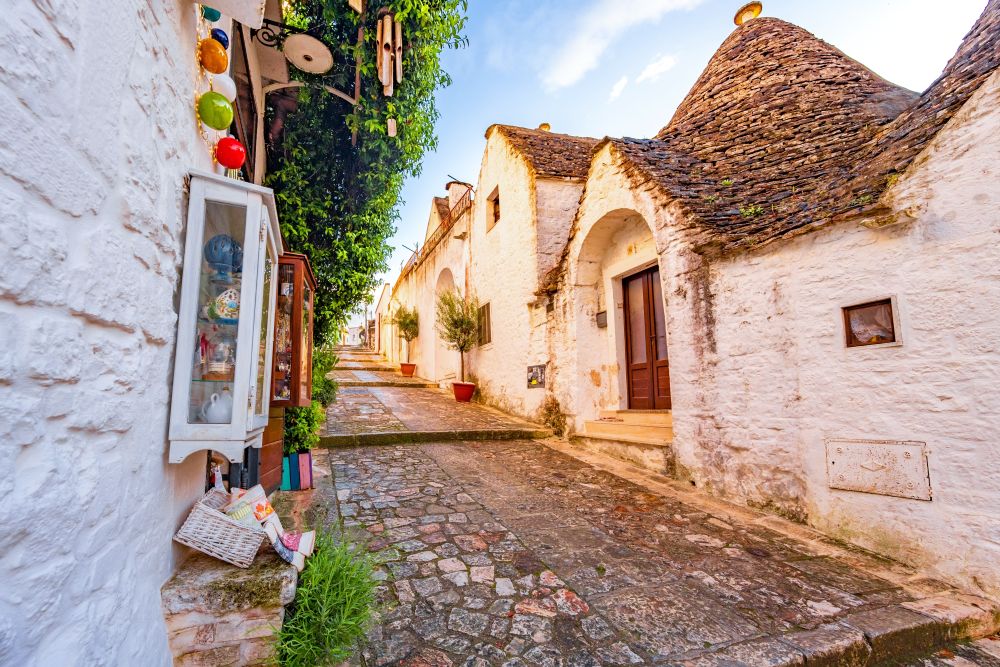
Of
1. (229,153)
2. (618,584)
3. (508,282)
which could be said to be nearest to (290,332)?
(229,153)

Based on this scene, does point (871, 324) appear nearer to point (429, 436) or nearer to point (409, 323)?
point (429, 436)

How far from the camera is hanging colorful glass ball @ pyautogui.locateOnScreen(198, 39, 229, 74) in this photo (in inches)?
85.0

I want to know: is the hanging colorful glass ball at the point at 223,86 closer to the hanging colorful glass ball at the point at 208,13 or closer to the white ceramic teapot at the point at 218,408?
the hanging colorful glass ball at the point at 208,13

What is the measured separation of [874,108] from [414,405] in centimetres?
865

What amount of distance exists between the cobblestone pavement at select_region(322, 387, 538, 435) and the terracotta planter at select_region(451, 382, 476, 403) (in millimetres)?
189

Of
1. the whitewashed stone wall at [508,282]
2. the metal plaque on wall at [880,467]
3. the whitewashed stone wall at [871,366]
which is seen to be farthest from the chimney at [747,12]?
the metal plaque on wall at [880,467]

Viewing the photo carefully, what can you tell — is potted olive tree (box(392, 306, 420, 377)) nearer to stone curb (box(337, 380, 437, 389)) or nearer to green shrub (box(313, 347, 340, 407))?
stone curb (box(337, 380, 437, 389))

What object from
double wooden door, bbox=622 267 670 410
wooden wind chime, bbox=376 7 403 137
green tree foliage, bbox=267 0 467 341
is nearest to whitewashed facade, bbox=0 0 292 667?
wooden wind chime, bbox=376 7 403 137

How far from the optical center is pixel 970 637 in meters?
2.38

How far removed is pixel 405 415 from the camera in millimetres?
8438

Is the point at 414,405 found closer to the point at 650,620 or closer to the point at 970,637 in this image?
the point at 650,620

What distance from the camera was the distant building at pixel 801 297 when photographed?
2.80 m

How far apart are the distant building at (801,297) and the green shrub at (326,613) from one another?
335cm

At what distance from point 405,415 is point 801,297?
6.53 metres
